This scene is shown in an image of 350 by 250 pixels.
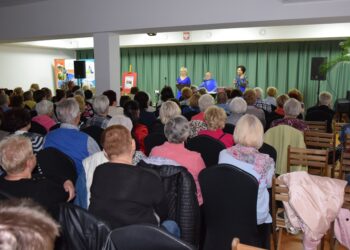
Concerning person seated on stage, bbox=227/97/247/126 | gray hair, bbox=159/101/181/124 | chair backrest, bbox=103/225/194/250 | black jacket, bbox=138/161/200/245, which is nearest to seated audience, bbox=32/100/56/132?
gray hair, bbox=159/101/181/124

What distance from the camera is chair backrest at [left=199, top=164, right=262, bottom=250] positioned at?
2303mm

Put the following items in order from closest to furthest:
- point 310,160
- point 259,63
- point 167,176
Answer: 1. point 167,176
2. point 310,160
3. point 259,63

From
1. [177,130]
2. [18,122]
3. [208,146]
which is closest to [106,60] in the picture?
[18,122]

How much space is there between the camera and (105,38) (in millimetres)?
6727

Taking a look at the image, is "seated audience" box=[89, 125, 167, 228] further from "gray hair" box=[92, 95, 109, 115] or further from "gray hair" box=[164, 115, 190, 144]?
"gray hair" box=[92, 95, 109, 115]

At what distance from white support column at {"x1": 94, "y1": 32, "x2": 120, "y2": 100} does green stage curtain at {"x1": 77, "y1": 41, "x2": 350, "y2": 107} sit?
538 centimetres

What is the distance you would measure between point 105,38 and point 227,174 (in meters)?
5.19

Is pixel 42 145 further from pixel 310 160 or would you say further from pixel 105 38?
pixel 105 38

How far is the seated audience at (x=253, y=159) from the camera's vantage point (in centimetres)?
256

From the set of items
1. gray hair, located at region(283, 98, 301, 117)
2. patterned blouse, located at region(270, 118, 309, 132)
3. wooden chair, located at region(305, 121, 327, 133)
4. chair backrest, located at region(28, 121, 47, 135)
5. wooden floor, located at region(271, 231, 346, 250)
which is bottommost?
wooden floor, located at region(271, 231, 346, 250)

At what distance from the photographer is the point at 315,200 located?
2328 mm

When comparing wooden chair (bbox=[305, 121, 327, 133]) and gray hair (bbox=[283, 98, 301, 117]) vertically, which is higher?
gray hair (bbox=[283, 98, 301, 117])

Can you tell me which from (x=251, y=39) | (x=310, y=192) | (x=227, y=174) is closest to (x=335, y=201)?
(x=310, y=192)

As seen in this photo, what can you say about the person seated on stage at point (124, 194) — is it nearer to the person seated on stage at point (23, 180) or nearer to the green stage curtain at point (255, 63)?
the person seated on stage at point (23, 180)
